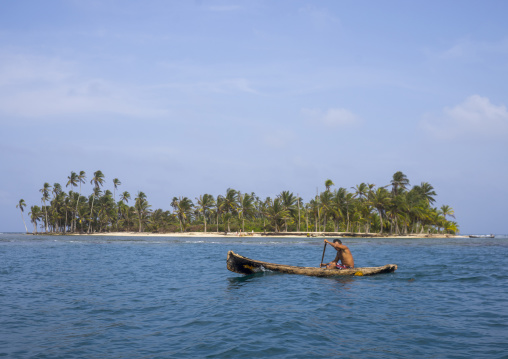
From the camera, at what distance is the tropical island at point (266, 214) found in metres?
94.2

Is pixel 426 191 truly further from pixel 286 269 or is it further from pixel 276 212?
pixel 286 269

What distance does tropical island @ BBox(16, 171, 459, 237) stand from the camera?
309 ft

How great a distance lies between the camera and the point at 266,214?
102750 mm

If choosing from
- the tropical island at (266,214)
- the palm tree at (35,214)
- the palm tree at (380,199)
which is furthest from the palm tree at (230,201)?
the palm tree at (35,214)

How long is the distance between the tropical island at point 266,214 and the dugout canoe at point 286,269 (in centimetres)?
A: 6924

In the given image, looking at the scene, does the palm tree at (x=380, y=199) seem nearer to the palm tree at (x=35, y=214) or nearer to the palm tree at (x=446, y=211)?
the palm tree at (x=446, y=211)

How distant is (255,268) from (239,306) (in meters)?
7.72

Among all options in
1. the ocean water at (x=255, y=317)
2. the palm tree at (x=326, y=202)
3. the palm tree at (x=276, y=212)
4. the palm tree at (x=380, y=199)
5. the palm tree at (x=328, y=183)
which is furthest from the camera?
the palm tree at (x=328, y=183)

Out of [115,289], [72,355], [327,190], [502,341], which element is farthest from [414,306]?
[327,190]

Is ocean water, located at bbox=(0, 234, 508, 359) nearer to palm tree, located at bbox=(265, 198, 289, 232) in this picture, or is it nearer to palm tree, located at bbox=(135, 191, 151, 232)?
palm tree, located at bbox=(265, 198, 289, 232)

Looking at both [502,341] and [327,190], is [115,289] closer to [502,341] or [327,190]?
[502,341]

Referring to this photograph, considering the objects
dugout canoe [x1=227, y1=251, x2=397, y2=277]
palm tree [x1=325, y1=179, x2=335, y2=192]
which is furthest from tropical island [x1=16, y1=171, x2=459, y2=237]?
dugout canoe [x1=227, y1=251, x2=397, y2=277]

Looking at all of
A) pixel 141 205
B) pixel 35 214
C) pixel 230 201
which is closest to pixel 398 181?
pixel 230 201

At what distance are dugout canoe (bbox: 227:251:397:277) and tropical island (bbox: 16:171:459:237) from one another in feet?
227
